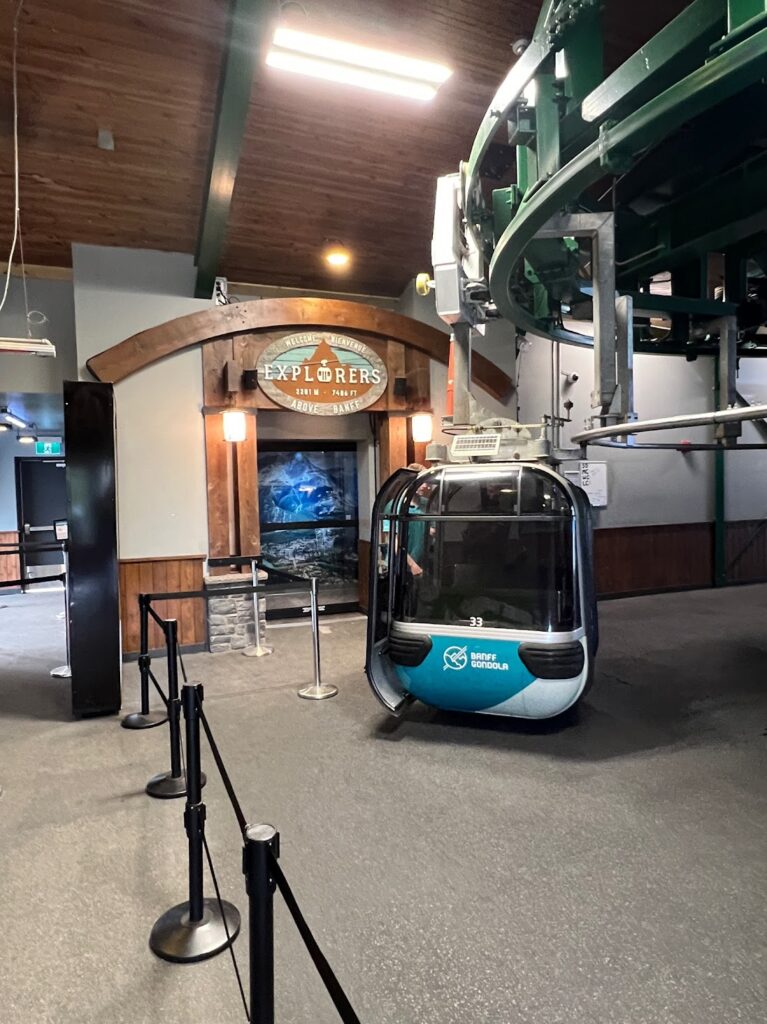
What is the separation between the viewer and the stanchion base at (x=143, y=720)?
4.36 meters

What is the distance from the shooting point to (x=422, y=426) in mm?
7043

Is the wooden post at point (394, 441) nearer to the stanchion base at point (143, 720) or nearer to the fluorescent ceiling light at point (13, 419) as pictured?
the stanchion base at point (143, 720)

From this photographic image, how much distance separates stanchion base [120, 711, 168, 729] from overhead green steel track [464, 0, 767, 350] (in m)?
3.81

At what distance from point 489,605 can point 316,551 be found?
4.39m

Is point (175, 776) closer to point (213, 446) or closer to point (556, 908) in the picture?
point (556, 908)

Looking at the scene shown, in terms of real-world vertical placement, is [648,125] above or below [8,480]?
above

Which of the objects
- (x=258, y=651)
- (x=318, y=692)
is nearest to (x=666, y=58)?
(x=318, y=692)

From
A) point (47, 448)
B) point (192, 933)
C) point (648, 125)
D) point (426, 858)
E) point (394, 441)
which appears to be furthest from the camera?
point (47, 448)

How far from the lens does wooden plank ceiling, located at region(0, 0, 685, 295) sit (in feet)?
13.9

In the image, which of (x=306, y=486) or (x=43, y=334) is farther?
(x=306, y=486)

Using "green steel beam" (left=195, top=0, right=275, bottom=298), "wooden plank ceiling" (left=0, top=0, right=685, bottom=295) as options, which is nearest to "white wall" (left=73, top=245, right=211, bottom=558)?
"wooden plank ceiling" (left=0, top=0, right=685, bottom=295)

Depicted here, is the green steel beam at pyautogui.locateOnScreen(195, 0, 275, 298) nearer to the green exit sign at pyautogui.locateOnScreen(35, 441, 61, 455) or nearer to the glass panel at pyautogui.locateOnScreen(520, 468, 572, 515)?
the glass panel at pyautogui.locateOnScreen(520, 468, 572, 515)

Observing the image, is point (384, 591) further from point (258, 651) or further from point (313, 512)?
point (313, 512)

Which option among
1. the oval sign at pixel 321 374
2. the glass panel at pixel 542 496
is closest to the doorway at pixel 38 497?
the oval sign at pixel 321 374
